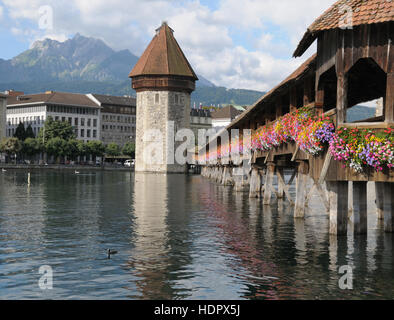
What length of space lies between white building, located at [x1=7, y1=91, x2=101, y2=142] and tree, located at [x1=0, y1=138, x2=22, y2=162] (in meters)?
17.6

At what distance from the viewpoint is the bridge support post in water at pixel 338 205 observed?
15.0m

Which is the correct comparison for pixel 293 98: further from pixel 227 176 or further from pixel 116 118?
pixel 116 118

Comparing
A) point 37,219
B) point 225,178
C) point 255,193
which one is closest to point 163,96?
point 225,178

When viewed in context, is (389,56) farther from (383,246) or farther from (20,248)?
(20,248)

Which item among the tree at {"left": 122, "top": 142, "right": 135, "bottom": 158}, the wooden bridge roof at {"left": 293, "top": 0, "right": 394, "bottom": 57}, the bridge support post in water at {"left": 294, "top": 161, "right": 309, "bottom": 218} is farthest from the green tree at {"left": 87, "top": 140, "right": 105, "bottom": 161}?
the wooden bridge roof at {"left": 293, "top": 0, "right": 394, "bottom": 57}

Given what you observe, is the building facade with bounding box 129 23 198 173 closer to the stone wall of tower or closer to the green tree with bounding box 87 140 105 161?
the stone wall of tower

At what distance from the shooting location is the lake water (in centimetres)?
1035

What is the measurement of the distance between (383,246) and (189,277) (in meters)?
5.90

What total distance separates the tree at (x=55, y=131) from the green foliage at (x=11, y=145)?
6.13 m

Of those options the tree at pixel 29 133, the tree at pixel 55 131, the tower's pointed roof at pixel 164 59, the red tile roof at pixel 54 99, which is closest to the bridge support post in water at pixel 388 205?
the tower's pointed roof at pixel 164 59

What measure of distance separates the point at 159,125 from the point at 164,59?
10476 mm

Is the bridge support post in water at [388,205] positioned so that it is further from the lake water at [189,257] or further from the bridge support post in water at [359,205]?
the bridge support post in water at [359,205]

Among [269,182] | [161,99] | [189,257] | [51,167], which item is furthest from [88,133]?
[189,257]
